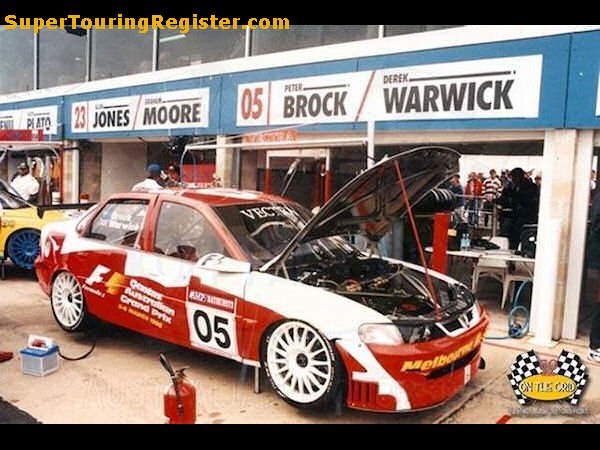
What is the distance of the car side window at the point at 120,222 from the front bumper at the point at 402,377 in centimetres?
232

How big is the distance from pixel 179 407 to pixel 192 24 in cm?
843

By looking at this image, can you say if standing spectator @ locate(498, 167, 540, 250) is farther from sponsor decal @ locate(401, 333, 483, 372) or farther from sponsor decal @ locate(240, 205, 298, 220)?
sponsor decal @ locate(401, 333, 483, 372)

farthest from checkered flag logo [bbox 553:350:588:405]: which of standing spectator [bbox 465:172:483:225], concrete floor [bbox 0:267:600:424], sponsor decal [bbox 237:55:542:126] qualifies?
standing spectator [bbox 465:172:483:225]

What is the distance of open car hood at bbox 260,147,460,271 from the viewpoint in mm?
3910

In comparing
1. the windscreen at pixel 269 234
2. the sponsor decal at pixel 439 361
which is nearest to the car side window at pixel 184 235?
the windscreen at pixel 269 234

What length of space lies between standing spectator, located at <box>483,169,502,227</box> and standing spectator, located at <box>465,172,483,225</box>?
11 centimetres

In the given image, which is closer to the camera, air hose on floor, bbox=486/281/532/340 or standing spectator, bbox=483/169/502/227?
air hose on floor, bbox=486/281/532/340

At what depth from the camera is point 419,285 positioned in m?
4.54

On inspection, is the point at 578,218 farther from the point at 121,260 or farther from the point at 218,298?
the point at 121,260

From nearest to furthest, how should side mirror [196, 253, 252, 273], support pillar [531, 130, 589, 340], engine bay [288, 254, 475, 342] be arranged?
1. engine bay [288, 254, 475, 342]
2. side mirror [196, 253, 252, 273]
3. support pillar [531, 130, 589, 340]

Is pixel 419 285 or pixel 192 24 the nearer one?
pixel 419 285

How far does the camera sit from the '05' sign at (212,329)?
13.6 ft

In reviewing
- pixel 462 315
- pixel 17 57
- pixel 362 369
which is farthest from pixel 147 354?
pixel 17 57

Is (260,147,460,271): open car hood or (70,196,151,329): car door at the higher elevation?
(260,147,460,271): open car hood
